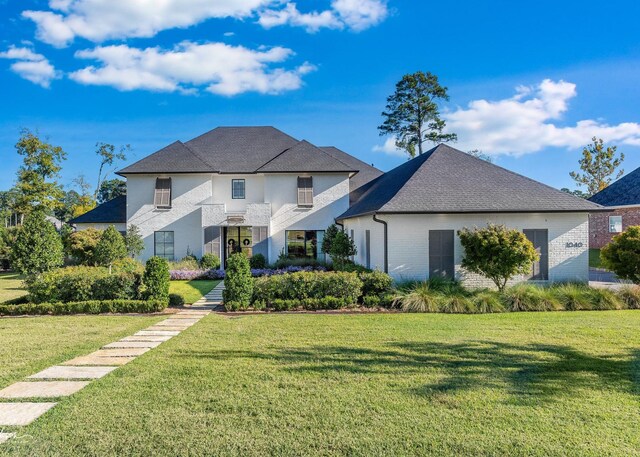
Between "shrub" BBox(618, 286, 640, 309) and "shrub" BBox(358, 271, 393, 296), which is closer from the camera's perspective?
"shrub" BBox(618, 286, 640, 309)

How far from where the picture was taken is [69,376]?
5859mm

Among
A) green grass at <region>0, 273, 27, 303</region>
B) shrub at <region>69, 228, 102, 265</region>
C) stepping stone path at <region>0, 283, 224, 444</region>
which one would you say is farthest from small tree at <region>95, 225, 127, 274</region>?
stepping stone path at <region>0, 283, 224, 444</region>

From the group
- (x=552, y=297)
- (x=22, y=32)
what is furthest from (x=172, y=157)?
(x=552, y=297)

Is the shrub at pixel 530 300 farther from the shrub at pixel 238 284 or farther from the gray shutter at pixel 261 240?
the gray shutter at pixel 261 240

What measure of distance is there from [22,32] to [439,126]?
104 ft

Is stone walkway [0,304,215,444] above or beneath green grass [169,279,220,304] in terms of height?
beneath

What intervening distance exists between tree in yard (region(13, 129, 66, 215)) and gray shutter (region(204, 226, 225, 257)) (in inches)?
677

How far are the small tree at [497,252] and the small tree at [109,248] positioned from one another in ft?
53.4

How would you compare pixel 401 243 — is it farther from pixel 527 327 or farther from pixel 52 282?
pixel 52 282

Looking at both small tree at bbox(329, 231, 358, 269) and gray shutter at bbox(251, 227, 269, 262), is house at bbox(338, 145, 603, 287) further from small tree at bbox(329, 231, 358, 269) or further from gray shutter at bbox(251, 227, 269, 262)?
gray shutter at bbox(251, 227, 269, 262)

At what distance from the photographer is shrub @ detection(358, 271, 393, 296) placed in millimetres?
12500

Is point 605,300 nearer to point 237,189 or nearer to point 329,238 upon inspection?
point 329,238

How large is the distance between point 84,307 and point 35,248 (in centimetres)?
279

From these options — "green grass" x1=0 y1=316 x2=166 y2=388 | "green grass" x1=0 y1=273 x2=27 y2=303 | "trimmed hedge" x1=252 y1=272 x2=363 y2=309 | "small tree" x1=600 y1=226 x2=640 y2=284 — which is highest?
"small tree" x1=600 y1=226 x2=640 y2=284
